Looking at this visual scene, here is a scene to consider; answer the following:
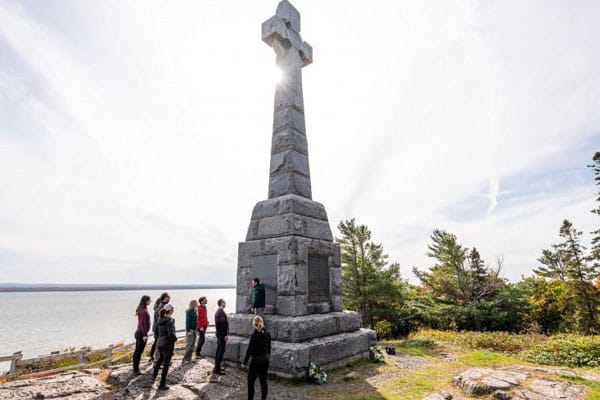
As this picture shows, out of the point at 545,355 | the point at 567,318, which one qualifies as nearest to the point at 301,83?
the point at 545,355

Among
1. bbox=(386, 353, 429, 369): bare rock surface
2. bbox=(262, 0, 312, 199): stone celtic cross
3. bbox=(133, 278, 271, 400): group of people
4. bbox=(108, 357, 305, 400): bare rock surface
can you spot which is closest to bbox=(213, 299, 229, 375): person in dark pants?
bbox=(133, 278, 271, 400): group of people

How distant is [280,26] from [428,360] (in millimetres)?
12389

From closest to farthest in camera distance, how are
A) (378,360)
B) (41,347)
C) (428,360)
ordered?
(378,360) → (428,360) → (41,347)

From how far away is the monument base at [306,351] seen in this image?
6.82 meters

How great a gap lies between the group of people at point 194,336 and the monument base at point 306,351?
1.46ft

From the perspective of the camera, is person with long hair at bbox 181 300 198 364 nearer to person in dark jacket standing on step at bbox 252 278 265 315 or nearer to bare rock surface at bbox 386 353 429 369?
person in dark jacket standing on step at bbox 252 278 265 315

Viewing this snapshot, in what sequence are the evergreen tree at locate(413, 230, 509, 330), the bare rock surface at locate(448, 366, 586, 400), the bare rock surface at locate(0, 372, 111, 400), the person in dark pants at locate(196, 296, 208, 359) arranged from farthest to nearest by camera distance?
the evergreen tree at locate(413, 230, 509, 330)
the person in dark pants at locate(196, 296, 208, 359)
the bare rock surface at locate(448, 366, 586, 400)
the bare rock surface at locate(0, 372, 111, 400)

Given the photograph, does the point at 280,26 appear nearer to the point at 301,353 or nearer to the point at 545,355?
the point at 301,353

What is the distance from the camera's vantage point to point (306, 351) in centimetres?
696

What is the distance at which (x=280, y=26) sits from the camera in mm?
10727

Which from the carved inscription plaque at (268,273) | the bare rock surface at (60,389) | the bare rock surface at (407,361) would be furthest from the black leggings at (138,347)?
the bare rock surface at (407,361)

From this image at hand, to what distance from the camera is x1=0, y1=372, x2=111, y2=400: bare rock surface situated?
5384 mm

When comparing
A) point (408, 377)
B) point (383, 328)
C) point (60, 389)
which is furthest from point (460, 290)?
point (60, 389)

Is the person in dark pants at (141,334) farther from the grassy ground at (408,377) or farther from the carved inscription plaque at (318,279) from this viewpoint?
the carved inscription plaque at (318,279)
